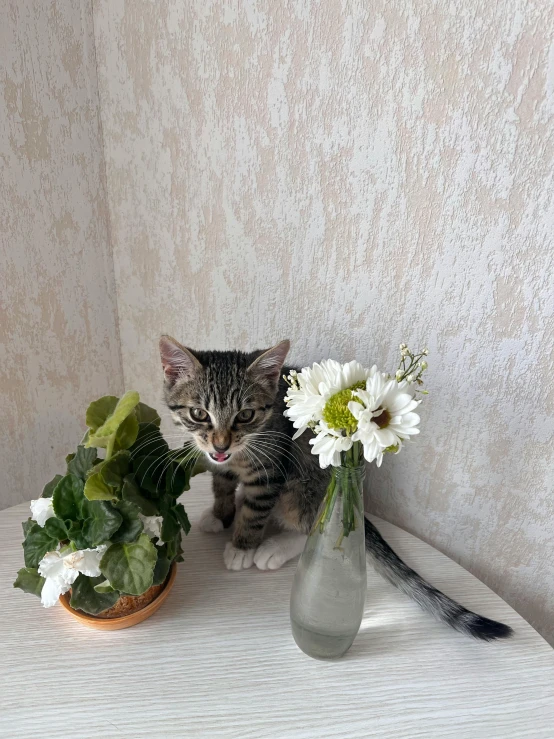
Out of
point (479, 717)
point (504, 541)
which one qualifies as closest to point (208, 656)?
point (479, 717)

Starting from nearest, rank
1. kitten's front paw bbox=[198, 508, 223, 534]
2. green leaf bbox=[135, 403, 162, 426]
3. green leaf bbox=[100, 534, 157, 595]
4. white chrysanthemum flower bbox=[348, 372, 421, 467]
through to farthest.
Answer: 1. white chrysanthemum flower bbox=[348, 372, 421, 467]
2. green leaf bbox=[100, 534, 157, 595]
3. green leaf bbox=[135, 403, 162, 426]
4. kitten's front paw bbox=[198, 508, 223, 534]

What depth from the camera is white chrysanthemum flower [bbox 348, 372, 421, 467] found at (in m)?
0.50

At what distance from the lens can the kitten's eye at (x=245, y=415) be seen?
2.58 ft

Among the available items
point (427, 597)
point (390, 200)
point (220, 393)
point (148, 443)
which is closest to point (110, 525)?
point (148, 443)

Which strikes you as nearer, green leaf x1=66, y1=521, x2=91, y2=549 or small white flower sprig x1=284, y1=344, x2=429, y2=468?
small white flower sprig x1=284, y1=344, x2=429, y2=468

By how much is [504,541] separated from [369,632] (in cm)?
27

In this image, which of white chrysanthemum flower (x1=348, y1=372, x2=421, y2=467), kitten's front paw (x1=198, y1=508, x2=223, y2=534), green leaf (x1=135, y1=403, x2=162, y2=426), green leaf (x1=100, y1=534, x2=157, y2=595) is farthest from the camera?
kitten's front paw (x1=198, y1=508, x2=223, y2=534)

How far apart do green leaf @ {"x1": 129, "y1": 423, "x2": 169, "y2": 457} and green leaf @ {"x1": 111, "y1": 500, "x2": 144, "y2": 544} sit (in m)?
0.07

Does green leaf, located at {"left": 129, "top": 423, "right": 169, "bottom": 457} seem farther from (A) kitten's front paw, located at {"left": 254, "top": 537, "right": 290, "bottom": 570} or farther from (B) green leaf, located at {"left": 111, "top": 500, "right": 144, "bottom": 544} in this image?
(A) kitten's front paw, located at {"left": 254, "top": 537, "right": 290, "bottom": 570}

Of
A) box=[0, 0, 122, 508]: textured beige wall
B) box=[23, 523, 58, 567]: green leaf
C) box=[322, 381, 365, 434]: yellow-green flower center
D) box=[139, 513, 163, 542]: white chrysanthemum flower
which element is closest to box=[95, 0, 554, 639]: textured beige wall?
box=[0, 0, 122, 508]: textured beige wall

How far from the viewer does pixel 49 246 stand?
3.42 ft

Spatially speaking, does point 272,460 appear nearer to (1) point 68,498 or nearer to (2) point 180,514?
(2) point 180,514

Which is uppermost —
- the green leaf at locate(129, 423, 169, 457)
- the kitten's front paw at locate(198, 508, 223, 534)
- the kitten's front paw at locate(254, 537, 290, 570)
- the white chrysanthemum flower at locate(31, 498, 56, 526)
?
the green leaf at locate(129, 423, 169, 457)

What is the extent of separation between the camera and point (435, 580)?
2.57 ft
